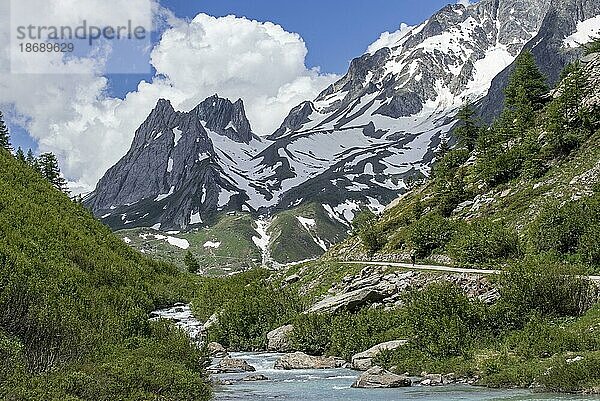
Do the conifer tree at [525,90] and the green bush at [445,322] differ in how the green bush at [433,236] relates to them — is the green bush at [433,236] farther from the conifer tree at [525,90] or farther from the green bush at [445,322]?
the conifer tree at [525,90]

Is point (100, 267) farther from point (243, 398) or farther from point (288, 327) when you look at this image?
point (243, 398)

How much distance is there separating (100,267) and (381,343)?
3437 centimetres

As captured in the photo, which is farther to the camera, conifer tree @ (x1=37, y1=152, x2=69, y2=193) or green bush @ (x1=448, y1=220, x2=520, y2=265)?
conifer tree @ (x1=37, y1=152, x2=69, y2=193)

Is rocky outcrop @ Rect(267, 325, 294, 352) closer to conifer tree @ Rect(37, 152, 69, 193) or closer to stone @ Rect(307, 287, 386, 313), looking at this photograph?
stone @ Rect(307, 287, 386, 313)

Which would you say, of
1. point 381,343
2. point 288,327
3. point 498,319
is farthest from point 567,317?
point 288,327

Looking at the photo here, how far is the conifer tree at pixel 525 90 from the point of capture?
304 ft

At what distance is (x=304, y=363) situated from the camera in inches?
1620

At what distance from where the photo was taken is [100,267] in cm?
6344

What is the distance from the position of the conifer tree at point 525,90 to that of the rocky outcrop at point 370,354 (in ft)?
201

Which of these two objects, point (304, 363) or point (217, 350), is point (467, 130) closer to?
point (217, 350)

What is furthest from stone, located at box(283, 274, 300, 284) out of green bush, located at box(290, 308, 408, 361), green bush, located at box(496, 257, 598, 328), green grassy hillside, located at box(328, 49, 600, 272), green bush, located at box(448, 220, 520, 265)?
green bush, located at box(496, 257, 598, 328)

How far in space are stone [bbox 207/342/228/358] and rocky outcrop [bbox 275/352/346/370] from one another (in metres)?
8.69

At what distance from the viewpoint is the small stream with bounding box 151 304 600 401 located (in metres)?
27.5

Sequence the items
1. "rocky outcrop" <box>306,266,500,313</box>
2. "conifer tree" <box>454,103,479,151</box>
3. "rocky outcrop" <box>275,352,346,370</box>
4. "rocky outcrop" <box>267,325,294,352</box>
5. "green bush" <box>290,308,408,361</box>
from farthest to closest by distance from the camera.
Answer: "conifer tree" <box>454,103,479,151</box>
"rocky outcrop" <box>267,325,294,352</box>
"rocky outcrop" <box>306,266,500,313</box>
"green bush" <box>290,308,408,361</box>
"rocky outcrop" <box>275,352,346,370</box>
